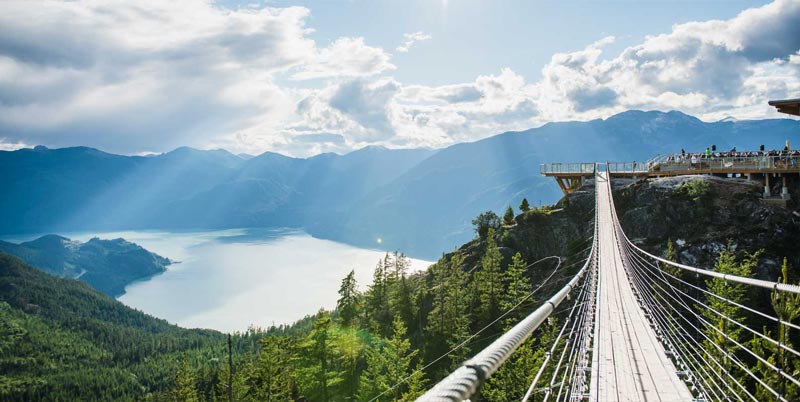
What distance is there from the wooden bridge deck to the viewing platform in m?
18.1

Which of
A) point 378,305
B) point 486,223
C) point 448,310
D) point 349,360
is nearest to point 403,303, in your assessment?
point 448,310

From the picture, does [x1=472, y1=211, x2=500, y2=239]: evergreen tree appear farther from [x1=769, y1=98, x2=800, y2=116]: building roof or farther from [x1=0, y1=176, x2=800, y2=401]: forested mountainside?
[x1=769, y1=98, x2=800, y2=116]: building roof

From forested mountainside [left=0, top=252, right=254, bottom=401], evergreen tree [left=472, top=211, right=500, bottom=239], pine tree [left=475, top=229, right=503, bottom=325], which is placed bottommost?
forested mountainside [left=0, top=252, right=254, bottom=401]

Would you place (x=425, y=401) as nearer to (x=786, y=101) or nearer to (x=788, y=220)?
(x=786, y=101)

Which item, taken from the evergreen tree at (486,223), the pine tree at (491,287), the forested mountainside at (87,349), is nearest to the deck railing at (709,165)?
the pine tree at (491,287)

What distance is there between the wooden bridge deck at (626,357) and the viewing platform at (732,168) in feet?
59.2

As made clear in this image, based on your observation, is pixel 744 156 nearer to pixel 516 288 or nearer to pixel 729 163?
pixel 729 163

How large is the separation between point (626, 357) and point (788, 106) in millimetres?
21175

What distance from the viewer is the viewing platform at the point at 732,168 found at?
2628cm

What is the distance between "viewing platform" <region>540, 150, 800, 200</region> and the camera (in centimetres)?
2628

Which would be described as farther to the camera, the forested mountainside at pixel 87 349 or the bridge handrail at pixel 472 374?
the forested mountainside at pixel 87 349

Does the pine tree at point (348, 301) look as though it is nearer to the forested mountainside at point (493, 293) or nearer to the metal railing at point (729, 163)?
the forested mountainside at point (493, 293)

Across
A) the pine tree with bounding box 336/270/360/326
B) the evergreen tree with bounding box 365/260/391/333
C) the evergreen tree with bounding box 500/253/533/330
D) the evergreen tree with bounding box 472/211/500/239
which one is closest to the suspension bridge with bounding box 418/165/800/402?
the evergreen tree with bounding box 500/253/533/330

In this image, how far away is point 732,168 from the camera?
29.6 meters
